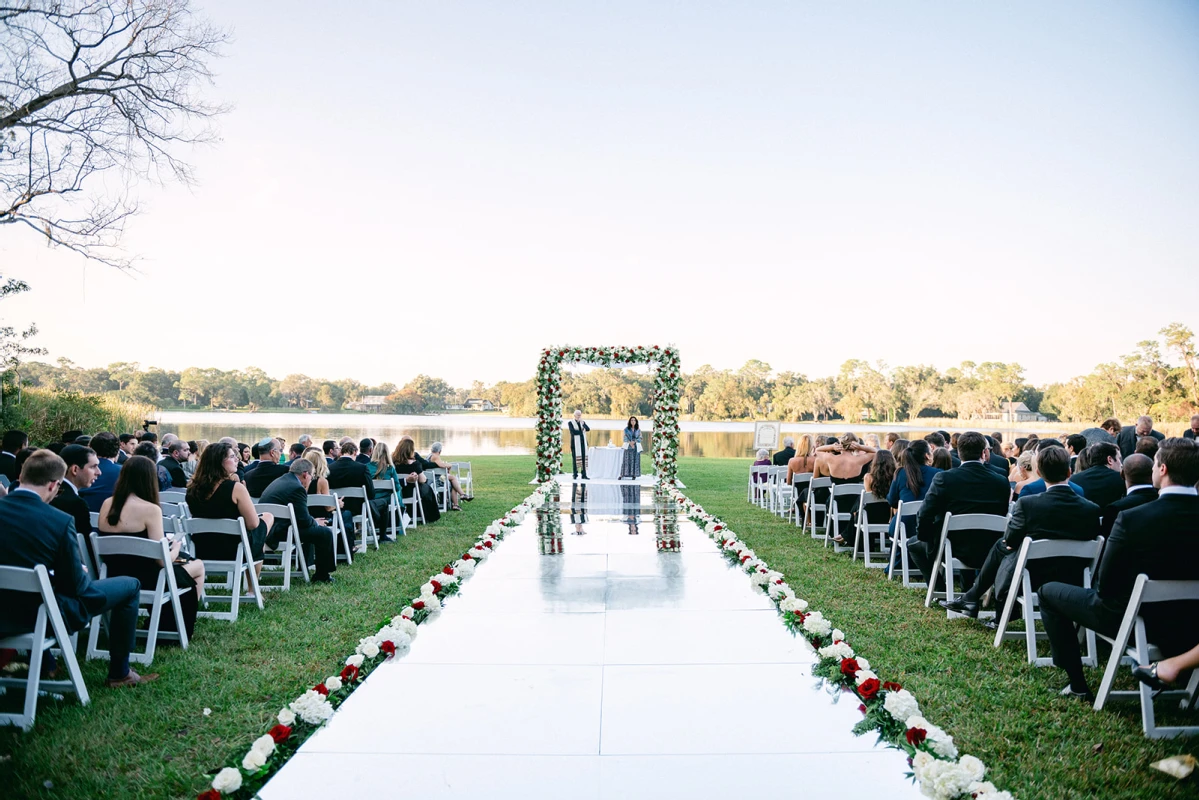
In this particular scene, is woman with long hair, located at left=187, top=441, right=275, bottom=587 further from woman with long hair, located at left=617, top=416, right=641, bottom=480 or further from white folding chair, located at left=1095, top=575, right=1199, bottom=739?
woman with long hair, located at left=617, top=416, right=641, bottom=480

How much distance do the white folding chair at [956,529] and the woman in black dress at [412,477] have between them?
7506 millimetres

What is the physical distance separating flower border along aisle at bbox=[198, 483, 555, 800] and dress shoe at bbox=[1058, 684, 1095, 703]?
4.12 m

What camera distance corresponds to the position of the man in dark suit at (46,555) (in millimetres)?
4047

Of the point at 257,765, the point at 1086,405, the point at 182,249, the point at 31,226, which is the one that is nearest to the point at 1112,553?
the point at 257,765

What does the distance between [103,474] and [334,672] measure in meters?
4.30

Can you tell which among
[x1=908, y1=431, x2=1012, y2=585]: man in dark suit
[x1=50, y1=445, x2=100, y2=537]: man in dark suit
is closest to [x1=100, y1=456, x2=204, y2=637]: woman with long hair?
[x1=50, y1=445, x2=100, y2=537]: man in dark suit

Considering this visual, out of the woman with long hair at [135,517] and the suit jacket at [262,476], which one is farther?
the suit jacket at [262,476]

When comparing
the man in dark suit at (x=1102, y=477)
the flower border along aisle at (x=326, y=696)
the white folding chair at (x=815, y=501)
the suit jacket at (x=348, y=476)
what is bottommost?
the flower border along aisle at (x=326, y=696)

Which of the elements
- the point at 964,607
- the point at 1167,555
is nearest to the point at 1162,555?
the point at 1167,555

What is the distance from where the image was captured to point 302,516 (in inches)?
294

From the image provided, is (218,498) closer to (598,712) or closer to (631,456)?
(598,712)

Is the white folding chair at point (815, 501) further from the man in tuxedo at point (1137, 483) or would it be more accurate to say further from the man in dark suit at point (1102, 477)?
the man in tuxedo at point (1137, 483)

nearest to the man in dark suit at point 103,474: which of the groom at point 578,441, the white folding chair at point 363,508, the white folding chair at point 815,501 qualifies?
the white folding chair at point 363,508

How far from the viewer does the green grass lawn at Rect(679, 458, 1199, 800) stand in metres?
3.42
